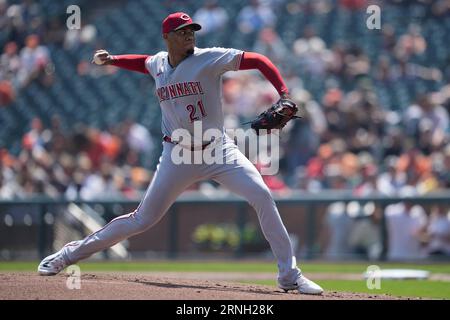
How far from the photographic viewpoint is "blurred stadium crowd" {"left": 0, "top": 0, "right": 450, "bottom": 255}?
12.8 meters

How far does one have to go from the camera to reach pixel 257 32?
50.6 feet

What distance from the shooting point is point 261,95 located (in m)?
13.9

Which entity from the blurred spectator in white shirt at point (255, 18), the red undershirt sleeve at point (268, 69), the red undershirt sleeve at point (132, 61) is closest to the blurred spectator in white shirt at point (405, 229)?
the blurred spectator in white shirt at point (255, 18)

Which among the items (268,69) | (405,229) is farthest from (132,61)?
(405,229)

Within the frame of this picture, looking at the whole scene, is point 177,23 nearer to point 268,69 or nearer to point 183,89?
point 183,89

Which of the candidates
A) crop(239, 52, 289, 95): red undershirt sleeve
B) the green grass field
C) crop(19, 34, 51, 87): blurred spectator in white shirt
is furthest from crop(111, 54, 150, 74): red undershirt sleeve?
crop(19, 34, 51, 87): blurred spectator in white shirt

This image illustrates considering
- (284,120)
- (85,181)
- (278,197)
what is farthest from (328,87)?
(284,120)

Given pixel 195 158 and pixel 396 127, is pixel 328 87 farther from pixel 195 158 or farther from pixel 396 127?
pixel 195 158

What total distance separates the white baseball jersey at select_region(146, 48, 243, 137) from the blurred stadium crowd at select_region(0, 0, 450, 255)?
613cm

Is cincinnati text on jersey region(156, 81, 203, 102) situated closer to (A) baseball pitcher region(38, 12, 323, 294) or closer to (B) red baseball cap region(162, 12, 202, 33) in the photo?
(A) baseball pitcher region(38, 12, 323, 294)

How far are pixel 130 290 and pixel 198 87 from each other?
143 cm
